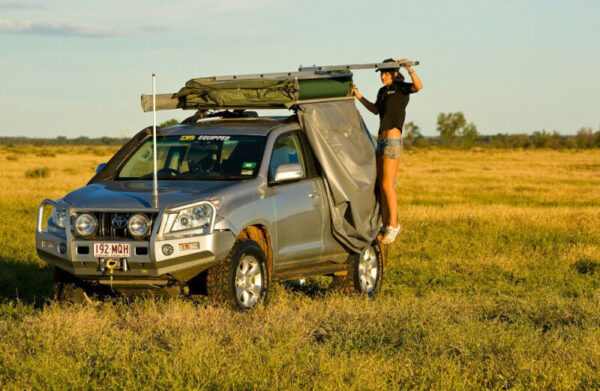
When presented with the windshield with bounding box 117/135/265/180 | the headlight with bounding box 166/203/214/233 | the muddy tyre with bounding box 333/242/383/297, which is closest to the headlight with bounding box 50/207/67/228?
the headlight with bounding box 166/203/214/233

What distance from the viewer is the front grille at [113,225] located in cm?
807

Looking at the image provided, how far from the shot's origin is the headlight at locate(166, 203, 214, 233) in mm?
8016

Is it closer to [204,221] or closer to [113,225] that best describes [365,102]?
→ [204,221]

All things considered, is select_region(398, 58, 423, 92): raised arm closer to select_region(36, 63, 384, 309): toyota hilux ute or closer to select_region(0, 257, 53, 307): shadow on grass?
select_region(36, 63, 384, 309): toyota hilux ute

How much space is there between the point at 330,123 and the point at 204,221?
8.35 ft

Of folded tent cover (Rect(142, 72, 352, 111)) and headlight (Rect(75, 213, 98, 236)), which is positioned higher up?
folded tent cover (Rect(142, 72, 352, 111))

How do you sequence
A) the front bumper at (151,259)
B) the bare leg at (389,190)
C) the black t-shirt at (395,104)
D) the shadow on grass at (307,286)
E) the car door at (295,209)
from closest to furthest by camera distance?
1. the front bumper at (151,259)
2. the car door at (295,209)
3. the bare leg at (389,190)
4. the black t-shirt at (395,104)
5. the shadow on grass at (307,286)

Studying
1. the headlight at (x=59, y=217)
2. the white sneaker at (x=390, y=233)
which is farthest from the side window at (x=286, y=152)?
the headlight at (x=59, y=217)

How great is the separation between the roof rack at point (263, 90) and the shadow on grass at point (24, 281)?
8.55 feet

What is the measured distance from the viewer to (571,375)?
18.8ft

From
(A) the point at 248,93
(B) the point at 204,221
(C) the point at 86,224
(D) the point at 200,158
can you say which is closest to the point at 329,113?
(A) the point at 248,93

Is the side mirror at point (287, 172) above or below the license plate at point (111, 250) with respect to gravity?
above

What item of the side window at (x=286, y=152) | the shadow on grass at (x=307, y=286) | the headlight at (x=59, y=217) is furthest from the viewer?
the shadow on grass at (x=307, y=286)

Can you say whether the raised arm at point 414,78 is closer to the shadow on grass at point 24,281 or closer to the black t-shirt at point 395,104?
the black t-shirt at point 395,104
